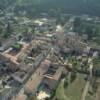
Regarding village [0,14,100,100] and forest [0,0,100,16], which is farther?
forest [0,0,100,16]

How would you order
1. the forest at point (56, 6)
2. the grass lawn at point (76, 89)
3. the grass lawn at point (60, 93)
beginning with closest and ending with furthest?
the grass lawn at point (60, 93)
the grass lawn at point (76, 89)
the forest at point (56, 6)

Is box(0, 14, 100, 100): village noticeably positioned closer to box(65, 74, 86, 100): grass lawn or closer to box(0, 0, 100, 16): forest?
box(65, 74, 86, 100): grass lawn

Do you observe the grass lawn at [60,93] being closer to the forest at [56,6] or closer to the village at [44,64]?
the village at [44,64]

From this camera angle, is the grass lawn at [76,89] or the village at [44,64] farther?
the village at [44,64]

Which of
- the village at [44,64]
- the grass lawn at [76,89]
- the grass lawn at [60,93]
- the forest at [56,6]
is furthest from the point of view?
the forest at [56,6]

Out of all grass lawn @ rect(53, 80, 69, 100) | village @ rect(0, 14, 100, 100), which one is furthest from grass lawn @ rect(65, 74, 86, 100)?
grass lawn @ rect(53, 80, 69, 100)

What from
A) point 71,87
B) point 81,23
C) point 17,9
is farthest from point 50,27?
point 71,87

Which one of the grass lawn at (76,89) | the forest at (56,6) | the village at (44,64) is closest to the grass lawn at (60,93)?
the village at (44,64)

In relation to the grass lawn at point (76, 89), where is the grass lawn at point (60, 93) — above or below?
above

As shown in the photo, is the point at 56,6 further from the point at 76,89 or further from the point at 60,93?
the point at 60,93
